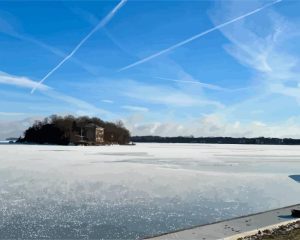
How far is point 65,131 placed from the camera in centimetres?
11462

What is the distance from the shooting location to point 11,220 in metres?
10.3

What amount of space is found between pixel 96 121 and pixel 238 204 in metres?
125

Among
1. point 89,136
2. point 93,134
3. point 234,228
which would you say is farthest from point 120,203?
point 93,134

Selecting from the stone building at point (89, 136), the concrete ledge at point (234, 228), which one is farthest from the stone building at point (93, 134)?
the concrete ledge at point (234, 228)

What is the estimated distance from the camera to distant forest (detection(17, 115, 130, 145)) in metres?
115

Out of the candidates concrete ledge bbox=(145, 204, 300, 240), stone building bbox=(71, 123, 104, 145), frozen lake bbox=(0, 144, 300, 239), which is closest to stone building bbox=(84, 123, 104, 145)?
stone building bbox=(71, 123, 104, 145)

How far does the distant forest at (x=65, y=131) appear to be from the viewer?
115 meters

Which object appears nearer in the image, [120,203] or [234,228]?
[234,228]

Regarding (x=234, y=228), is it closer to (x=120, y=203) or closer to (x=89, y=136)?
(x=120, y=203)

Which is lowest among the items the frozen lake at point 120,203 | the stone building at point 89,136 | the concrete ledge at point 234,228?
the concrete ledge at point 234,228

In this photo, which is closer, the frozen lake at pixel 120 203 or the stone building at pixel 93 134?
the frozen lake at pixel 120 203

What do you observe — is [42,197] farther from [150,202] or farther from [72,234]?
[72,234]

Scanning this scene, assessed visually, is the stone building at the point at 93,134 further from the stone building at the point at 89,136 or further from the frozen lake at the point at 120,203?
the frozen lake at the point at 120,203

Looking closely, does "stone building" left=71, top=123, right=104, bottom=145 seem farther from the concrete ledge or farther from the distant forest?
the concrete ledge
